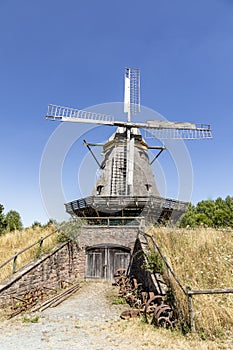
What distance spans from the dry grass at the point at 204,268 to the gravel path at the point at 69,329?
5.67 feet

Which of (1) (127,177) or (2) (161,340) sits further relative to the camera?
(1) (127,177)

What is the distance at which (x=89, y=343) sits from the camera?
5074 mm

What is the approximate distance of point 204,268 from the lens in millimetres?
7215

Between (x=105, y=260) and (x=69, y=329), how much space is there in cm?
626

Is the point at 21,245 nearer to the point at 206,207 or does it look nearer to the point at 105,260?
the point at 105,260

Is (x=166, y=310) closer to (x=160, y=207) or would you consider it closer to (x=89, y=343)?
(x=89, y=343)

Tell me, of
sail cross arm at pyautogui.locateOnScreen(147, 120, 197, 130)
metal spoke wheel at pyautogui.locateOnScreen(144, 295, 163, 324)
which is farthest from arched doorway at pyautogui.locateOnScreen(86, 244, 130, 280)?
sail cross arm at pyautogui.locateOnScreen(147, 120, 197, 130)

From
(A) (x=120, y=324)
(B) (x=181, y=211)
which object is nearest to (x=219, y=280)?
(A) (x=120, y=324)

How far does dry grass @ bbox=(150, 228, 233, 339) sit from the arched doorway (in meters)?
2.48

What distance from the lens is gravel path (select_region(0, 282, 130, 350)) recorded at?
503 cm

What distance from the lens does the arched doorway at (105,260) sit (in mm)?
11992

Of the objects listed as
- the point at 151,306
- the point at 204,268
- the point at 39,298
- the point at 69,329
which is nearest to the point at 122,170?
the point at 39,298

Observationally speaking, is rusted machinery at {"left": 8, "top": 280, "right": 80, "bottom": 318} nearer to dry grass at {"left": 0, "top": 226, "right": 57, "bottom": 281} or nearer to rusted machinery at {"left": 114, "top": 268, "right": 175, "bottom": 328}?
dry grass at {"left": 0, "top": 226, "right": 57, "bottom": 281}

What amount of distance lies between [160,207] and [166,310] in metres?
8.01
